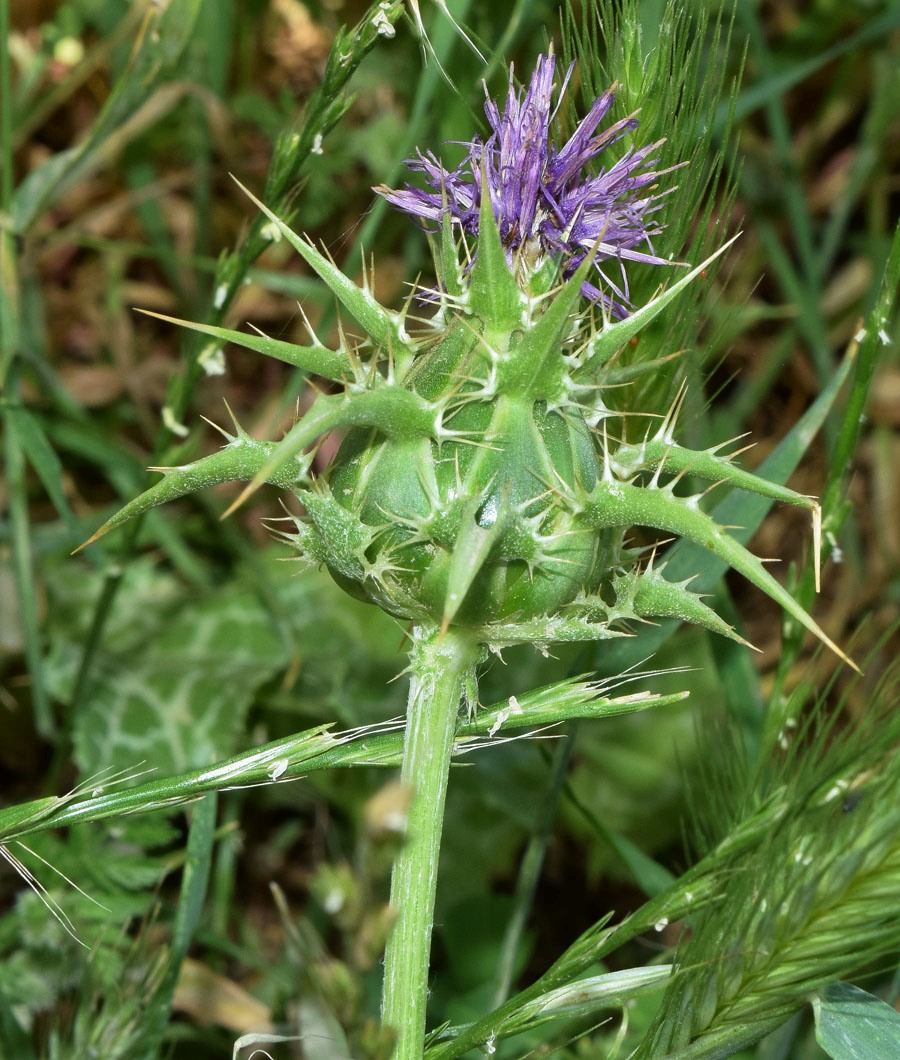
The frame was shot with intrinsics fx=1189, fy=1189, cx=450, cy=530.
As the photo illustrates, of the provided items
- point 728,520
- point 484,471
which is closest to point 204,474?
point 484,471

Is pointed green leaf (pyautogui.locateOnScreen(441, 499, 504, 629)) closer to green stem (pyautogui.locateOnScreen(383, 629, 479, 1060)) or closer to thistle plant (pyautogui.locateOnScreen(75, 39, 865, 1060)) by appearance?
thistle plant (pyautogui.locateOnScreen(75, 39, 865, 1060))

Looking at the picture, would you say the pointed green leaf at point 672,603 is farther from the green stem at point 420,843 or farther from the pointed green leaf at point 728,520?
the pointed green leaf at point 728,520

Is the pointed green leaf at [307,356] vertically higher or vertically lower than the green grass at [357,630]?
higher

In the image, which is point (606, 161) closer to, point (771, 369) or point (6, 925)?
point (6, 925)

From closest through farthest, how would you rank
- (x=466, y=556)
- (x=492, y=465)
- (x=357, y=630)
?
(x=466, y=556) < (x=492, y=465) < (x=357, y=630)

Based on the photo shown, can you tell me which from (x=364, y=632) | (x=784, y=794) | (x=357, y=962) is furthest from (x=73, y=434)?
(x=357, y=962)

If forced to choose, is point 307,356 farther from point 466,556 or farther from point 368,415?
point 466,556

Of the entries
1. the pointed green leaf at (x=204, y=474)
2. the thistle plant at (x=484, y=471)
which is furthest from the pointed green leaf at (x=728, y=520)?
the pointed green leaf at (x=204, y=474)
